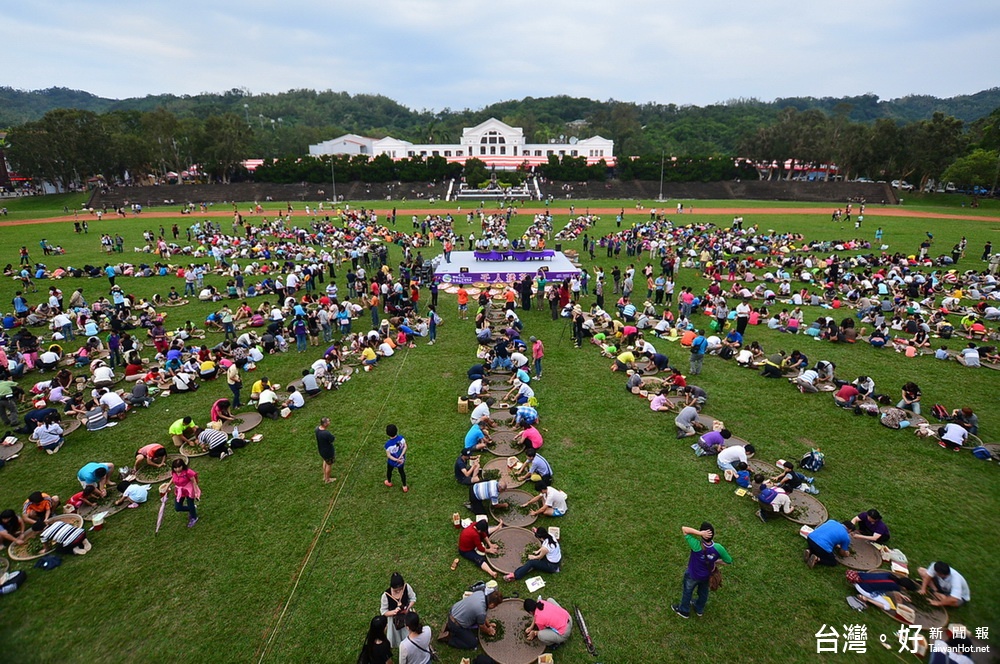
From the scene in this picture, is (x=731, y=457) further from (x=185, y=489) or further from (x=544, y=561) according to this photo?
(x=185, y=489)

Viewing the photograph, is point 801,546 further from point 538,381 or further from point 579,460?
point 538,381

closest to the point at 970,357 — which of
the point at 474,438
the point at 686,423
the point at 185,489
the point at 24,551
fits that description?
the point at 686,423

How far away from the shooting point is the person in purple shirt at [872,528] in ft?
25.2

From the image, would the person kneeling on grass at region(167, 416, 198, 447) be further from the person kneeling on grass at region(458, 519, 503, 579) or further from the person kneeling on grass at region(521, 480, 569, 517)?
the person kneeling on grass at region(521, 480, 569, 517)

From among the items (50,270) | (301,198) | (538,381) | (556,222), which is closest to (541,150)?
(301,198)

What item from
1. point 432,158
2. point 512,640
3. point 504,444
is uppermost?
point 432,158

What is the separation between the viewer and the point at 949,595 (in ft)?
21.7

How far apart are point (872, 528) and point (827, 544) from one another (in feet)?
3.38

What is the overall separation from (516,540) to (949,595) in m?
5.86

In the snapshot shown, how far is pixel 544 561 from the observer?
7.33m

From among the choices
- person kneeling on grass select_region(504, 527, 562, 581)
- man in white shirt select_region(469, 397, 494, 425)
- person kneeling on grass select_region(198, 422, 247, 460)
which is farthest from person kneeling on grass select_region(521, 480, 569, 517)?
person kneeling on grass select_region(198, 422, 247, 460)

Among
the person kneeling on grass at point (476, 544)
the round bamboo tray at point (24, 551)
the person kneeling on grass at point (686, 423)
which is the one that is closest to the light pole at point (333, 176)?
the round bamboo tray at point (24, 551)

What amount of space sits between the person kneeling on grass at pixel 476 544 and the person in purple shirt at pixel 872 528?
5728 millimetres

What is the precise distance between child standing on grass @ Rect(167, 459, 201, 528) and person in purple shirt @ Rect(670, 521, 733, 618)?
7.70 m
